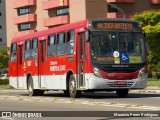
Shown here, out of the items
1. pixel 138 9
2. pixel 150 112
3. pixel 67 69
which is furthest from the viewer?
pixel 138 9

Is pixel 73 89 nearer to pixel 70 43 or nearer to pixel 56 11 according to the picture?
pixel 70 43

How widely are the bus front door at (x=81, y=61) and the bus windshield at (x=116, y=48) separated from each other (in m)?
0.59

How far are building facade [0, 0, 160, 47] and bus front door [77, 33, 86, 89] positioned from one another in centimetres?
4669

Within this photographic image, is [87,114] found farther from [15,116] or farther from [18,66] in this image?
[18,66]

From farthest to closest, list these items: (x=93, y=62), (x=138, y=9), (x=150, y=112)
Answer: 1. (x=138, y=9)
2. (x=93, y=62)
3. (x=150, y=112)

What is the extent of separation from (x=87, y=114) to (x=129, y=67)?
26.6 feet

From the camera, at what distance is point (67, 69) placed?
25.3 m

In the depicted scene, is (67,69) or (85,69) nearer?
(85,69)

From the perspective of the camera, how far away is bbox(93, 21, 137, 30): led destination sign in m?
24.0

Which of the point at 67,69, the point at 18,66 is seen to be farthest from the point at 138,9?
the point at 67,69

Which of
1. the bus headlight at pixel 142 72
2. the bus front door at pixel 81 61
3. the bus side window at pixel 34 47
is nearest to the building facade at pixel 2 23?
the bus side window at pixel 34 47

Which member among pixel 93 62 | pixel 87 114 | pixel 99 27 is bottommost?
pixel 87 114

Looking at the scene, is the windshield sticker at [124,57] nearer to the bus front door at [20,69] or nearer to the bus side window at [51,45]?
the bus side window at [51,45]

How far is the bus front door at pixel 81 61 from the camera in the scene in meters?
23.9
